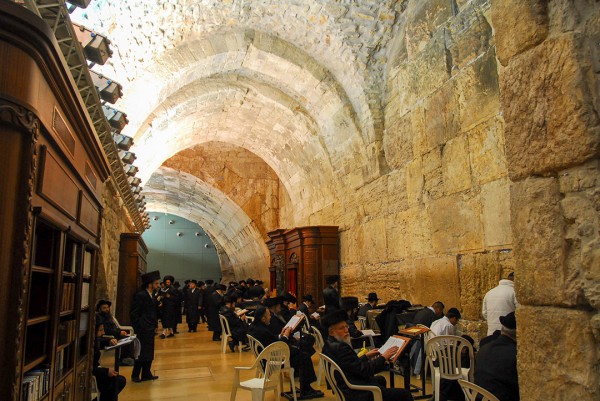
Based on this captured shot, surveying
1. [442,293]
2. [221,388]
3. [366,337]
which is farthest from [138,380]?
[442,293]

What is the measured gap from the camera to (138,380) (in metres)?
6.41

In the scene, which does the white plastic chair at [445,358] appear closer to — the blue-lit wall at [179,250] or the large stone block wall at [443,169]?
the large stone block wall at [443,169]

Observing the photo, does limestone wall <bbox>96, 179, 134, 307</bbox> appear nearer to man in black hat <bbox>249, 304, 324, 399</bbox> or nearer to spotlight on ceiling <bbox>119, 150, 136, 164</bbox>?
spotlight on ceiling <bbox>119, 150, 136, 164</bbox>

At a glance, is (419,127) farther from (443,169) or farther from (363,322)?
(363,322)

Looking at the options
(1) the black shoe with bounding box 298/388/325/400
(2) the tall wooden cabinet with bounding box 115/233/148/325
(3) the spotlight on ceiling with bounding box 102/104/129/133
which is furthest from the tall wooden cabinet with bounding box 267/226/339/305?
(3) the spotlight on ceiling with bounding box 102/104/129/133

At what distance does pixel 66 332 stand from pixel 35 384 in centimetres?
85

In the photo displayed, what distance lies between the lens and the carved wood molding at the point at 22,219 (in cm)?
187

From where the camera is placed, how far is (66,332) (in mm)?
3135

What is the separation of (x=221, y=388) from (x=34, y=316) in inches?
149

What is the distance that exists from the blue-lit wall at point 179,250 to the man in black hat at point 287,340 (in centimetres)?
2027

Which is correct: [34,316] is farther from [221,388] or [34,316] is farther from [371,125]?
[371,125]

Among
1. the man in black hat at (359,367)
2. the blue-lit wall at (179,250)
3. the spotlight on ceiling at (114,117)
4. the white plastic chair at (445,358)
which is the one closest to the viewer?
the man in black hat at (359,367)

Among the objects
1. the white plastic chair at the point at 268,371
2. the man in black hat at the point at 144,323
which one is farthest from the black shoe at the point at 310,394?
the man in black hat at the point at 144,323

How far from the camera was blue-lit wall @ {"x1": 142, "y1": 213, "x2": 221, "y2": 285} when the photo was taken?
25641mm
